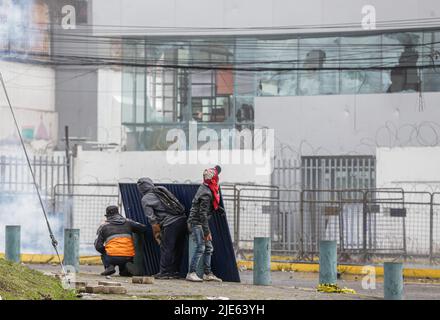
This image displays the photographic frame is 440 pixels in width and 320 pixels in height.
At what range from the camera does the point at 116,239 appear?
16.2 meters

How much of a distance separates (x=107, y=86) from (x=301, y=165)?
10126 mm

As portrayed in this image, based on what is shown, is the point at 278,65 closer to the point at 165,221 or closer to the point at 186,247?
the point at 186,247

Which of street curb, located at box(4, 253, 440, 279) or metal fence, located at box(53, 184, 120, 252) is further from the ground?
metal fence, located at box(53, 184, 120, 252)

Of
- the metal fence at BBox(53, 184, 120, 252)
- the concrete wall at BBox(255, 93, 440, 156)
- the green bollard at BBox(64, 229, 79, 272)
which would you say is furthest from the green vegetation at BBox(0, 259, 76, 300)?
the concrete wall at BBox(255, 93, 440, 156)

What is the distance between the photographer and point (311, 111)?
109ft

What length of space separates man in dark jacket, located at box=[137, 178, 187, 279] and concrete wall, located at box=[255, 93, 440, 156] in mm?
16144

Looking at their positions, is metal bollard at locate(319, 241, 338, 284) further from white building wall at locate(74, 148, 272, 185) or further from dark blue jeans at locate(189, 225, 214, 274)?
white building wall at locate(74, 148, 272, 185)

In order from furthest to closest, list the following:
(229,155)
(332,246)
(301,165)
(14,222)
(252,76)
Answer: (252,76) → (229,155) → (301,165) → (14,222) → (332,246)

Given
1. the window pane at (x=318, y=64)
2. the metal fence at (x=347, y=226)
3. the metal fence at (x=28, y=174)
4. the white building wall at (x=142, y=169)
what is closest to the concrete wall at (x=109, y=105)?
the white building wall at (x=142, y=169)

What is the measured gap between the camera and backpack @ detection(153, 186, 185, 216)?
16.0 metres

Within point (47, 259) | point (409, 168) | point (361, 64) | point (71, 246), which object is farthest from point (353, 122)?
point (71, 246)

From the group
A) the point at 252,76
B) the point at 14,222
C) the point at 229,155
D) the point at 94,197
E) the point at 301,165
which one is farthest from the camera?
the point at 252,76

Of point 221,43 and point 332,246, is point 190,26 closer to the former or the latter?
point 221,43

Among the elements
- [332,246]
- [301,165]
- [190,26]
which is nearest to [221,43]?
[190,26]
